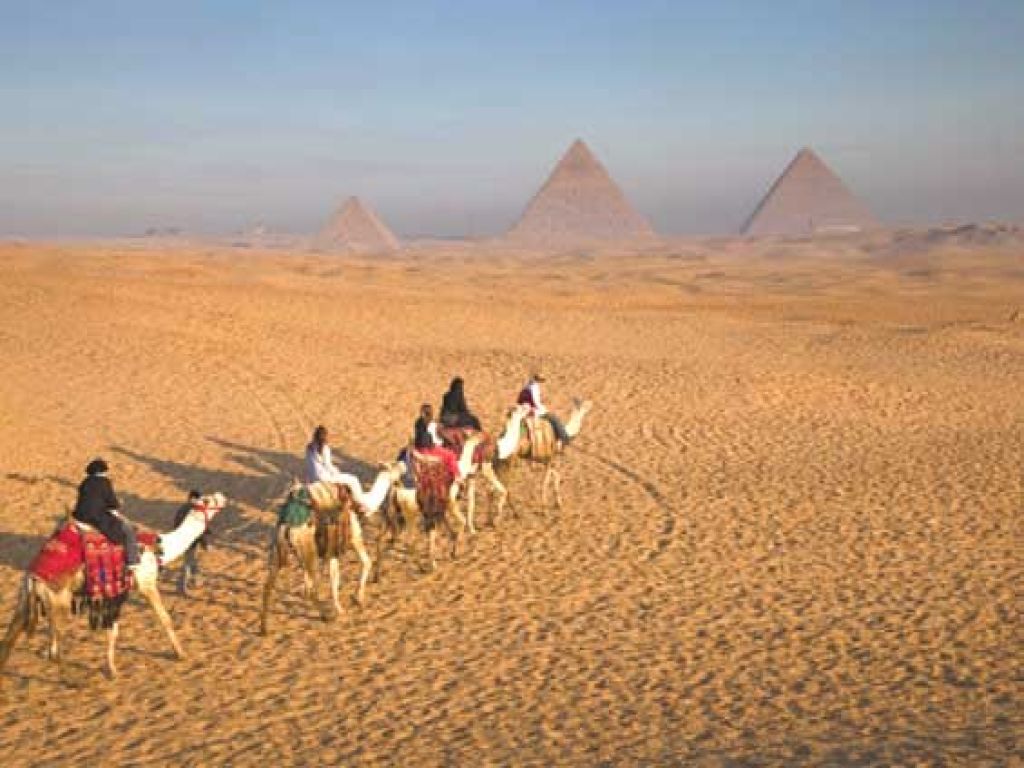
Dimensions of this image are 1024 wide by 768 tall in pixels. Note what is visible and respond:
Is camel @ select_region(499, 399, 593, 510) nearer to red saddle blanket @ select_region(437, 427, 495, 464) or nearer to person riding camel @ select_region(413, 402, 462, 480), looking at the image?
red saddle blanket @ select_region(437, 427, 495, 464)

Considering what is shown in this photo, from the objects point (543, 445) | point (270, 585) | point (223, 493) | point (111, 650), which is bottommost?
point (111, 650)

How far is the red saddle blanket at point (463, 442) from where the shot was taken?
39.8 feet

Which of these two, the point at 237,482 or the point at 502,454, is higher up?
the point at 502,454

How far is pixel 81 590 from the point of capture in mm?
7742

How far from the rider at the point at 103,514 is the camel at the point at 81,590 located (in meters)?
0.16

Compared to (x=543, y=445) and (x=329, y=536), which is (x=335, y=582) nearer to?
(x=329, y=536)

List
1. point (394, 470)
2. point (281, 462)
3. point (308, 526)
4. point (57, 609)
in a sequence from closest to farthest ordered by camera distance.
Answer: point (57, 609) < point (308, 526) < point (394, 470) < point (281, 462)

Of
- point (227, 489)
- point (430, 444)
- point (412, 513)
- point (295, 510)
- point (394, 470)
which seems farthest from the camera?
point (227, 489)

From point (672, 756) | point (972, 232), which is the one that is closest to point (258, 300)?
point (672, 756)

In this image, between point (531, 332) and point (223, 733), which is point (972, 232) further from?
point (223, 733)

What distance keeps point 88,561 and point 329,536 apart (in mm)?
2313

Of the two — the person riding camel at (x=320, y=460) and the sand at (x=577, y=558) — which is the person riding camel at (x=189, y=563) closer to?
the sand at (x=577, y=558)

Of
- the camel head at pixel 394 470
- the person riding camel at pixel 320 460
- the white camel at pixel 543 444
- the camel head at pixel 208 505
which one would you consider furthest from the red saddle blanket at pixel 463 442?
the camel head at pixel 208 505

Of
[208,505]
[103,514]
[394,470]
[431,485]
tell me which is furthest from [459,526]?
[103,514]
